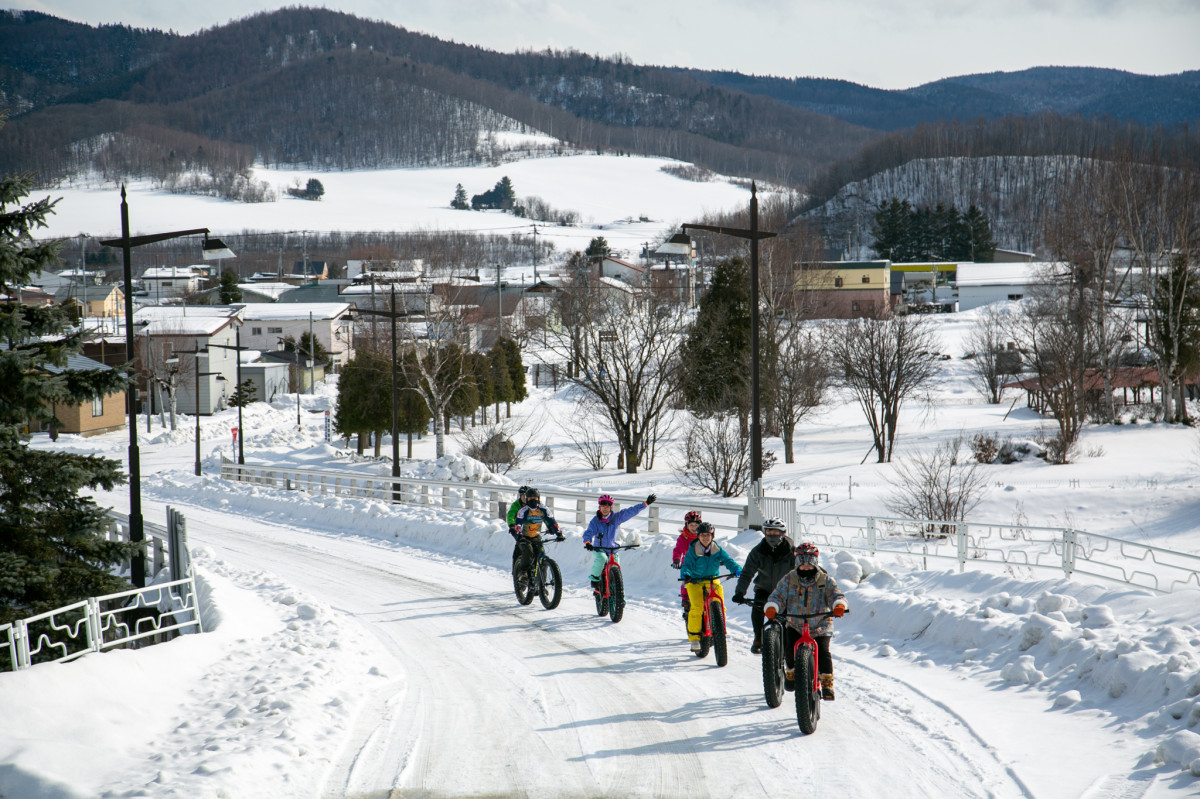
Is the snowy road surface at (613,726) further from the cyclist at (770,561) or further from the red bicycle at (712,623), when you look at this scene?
the cyclist at (770,561)

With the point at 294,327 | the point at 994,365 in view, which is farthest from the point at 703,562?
the point at 294,327

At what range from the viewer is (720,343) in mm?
42844

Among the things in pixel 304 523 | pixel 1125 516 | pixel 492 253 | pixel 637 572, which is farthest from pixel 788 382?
pixel 492 253

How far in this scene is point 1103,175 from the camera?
52.9 metres

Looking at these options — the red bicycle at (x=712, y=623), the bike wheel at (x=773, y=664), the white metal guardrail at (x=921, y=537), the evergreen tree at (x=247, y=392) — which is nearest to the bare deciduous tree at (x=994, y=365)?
the white metal guardrail at (x=921, y=537)

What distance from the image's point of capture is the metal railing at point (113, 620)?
993 centimetres

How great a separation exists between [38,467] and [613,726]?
349 inches

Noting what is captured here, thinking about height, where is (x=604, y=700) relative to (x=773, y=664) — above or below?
below

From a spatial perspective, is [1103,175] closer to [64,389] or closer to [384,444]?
[384,444]

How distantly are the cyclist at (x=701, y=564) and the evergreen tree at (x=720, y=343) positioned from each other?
30.6 m

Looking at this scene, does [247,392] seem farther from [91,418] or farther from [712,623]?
[712,623]

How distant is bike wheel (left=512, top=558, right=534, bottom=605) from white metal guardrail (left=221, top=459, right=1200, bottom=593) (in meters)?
3.17

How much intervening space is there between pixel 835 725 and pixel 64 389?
10.2 m

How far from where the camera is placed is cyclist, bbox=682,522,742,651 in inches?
427
